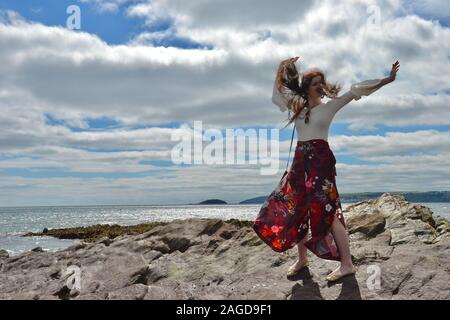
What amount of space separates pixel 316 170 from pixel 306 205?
610 mm

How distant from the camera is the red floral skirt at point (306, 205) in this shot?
6.85m

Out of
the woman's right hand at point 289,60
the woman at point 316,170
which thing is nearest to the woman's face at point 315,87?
the woman at point 316,170

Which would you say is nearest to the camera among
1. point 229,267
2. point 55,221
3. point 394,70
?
point 394,70

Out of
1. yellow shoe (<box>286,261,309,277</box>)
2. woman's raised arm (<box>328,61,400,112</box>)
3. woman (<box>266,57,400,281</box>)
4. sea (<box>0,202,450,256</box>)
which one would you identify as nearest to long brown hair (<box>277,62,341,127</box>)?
woman (<box>266,57,400,281</box>)

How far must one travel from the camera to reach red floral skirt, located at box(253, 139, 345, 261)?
270 inches

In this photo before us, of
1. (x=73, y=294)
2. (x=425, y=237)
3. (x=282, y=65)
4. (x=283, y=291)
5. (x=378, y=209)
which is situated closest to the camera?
(x=283, y=291)

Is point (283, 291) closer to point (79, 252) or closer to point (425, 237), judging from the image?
point (425, 237)

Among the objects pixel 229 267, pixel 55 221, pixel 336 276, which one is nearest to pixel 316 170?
pixel 336 276

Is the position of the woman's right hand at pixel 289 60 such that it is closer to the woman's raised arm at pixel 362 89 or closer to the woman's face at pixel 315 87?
the woman's face at pixel 315 87

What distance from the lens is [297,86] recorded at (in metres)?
7.29

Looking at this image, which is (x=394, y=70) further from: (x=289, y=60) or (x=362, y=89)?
(x=289, y=60)

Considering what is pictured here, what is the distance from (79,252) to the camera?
35.8 feet
